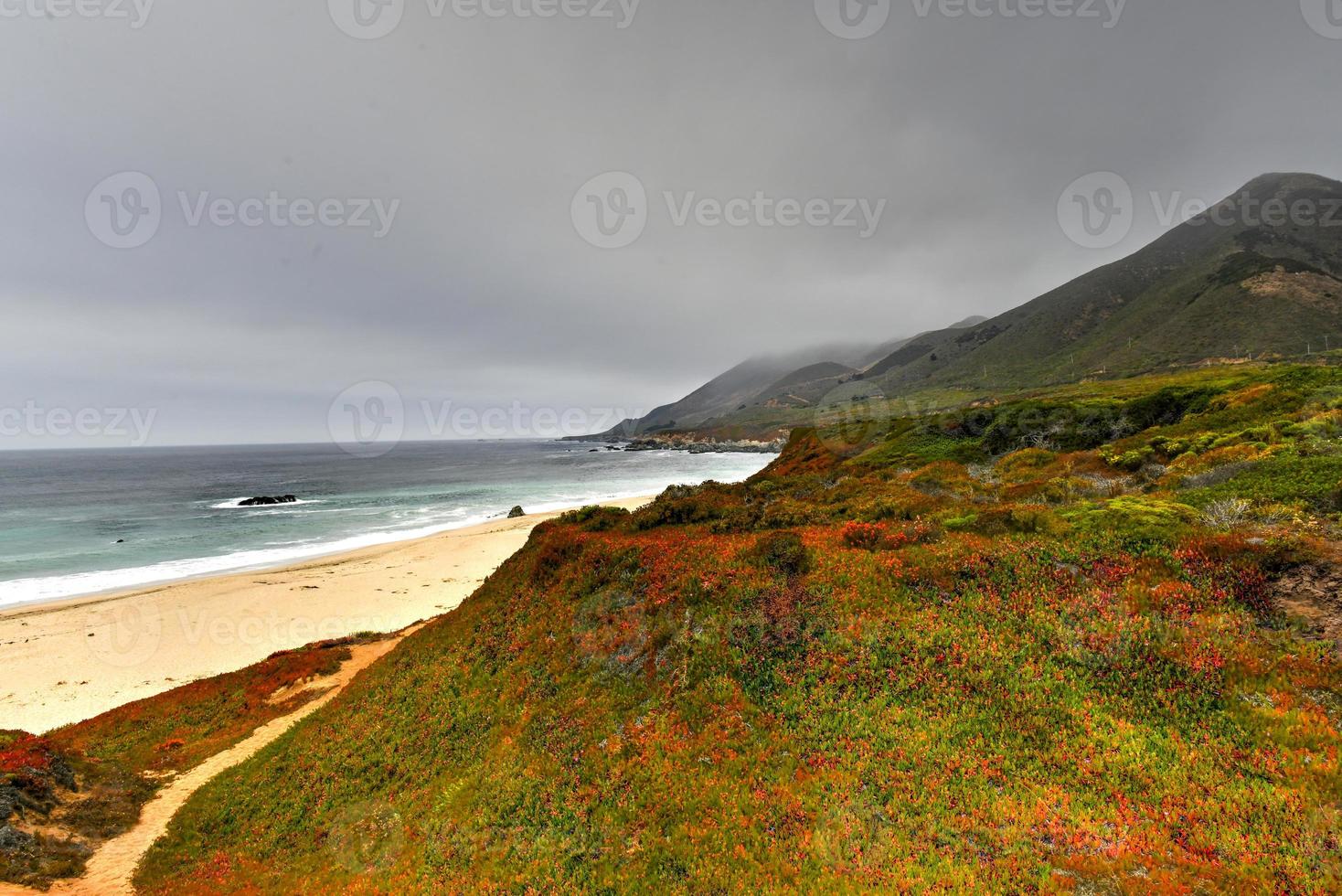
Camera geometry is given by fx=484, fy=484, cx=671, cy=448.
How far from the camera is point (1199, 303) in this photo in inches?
4412

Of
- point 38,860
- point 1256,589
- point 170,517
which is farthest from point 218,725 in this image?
point 170,517

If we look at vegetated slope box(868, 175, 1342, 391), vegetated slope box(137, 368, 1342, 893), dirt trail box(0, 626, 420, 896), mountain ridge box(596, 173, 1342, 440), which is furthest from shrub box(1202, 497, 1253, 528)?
vegetated slope box(868, 175, 1342, 391)

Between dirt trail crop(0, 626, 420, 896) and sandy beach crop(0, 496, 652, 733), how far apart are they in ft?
36.9

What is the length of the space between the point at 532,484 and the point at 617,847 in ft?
361

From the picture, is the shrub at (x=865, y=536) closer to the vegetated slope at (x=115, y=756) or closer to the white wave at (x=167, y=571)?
the vegetated slope at (x=115, y=756)

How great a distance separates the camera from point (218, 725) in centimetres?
1931

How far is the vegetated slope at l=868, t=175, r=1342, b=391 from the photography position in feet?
→ 310

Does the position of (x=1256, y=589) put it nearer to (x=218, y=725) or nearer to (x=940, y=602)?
(x=940, y=602)

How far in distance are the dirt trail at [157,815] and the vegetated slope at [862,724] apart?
23.2 inches

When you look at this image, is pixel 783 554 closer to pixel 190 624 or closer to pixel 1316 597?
pixel 1316 597

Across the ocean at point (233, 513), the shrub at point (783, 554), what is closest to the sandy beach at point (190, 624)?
the ocean at point (233, 513)

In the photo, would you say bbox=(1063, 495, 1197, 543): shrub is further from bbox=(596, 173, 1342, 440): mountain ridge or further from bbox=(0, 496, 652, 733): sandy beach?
bbox=(596, 173, 1342, 440): mountain ridge

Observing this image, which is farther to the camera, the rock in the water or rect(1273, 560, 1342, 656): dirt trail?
Answer: the rock in the water

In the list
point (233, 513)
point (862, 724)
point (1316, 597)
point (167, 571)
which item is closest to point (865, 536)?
point (862, 724)
